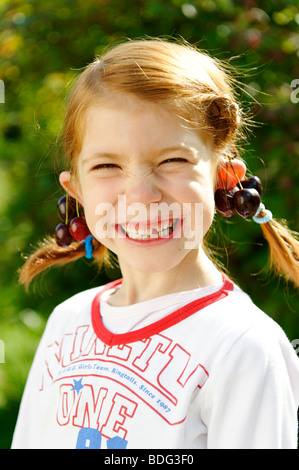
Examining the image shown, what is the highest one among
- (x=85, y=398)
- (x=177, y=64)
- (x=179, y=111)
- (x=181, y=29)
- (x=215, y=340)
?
(x=181, y=29)

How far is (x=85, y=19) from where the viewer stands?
3092mm

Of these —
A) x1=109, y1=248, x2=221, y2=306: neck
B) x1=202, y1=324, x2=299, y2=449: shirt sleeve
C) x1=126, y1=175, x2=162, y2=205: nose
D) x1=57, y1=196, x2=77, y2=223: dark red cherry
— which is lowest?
x1=202, y1=324, x2=299, y2=449: shirt sleeve

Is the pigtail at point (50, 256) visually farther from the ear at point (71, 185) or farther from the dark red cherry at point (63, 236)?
the ear at point (71, 185)

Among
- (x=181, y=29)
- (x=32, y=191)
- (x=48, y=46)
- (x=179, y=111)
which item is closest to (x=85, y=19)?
(x=48, y=46)

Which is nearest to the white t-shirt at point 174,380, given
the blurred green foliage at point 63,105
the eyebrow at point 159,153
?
the eyebrow at point 159,153

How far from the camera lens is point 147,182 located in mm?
1420

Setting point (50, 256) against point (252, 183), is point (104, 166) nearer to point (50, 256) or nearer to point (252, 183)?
point (252, 183)

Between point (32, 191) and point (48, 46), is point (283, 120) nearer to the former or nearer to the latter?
point (48, 46)

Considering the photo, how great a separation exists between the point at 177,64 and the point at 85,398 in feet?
2.81

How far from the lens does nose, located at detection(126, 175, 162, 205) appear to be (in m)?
1.41

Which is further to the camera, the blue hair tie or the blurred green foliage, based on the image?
the blurred green foliage

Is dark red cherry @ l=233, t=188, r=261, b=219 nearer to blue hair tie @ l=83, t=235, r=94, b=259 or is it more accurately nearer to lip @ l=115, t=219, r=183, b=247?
lip @ l=115, t=219, r=183, b=247

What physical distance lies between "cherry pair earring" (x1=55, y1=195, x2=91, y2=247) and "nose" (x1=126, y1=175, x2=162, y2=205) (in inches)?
15.6

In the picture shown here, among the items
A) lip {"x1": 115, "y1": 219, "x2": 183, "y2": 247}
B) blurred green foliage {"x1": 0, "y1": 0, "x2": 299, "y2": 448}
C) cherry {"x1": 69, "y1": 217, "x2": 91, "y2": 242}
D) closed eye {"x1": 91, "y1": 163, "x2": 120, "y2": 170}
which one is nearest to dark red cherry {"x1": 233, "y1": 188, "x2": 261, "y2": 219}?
lip {"x1": 115, "y1": 219, "x2": 183, "y2": 247}
